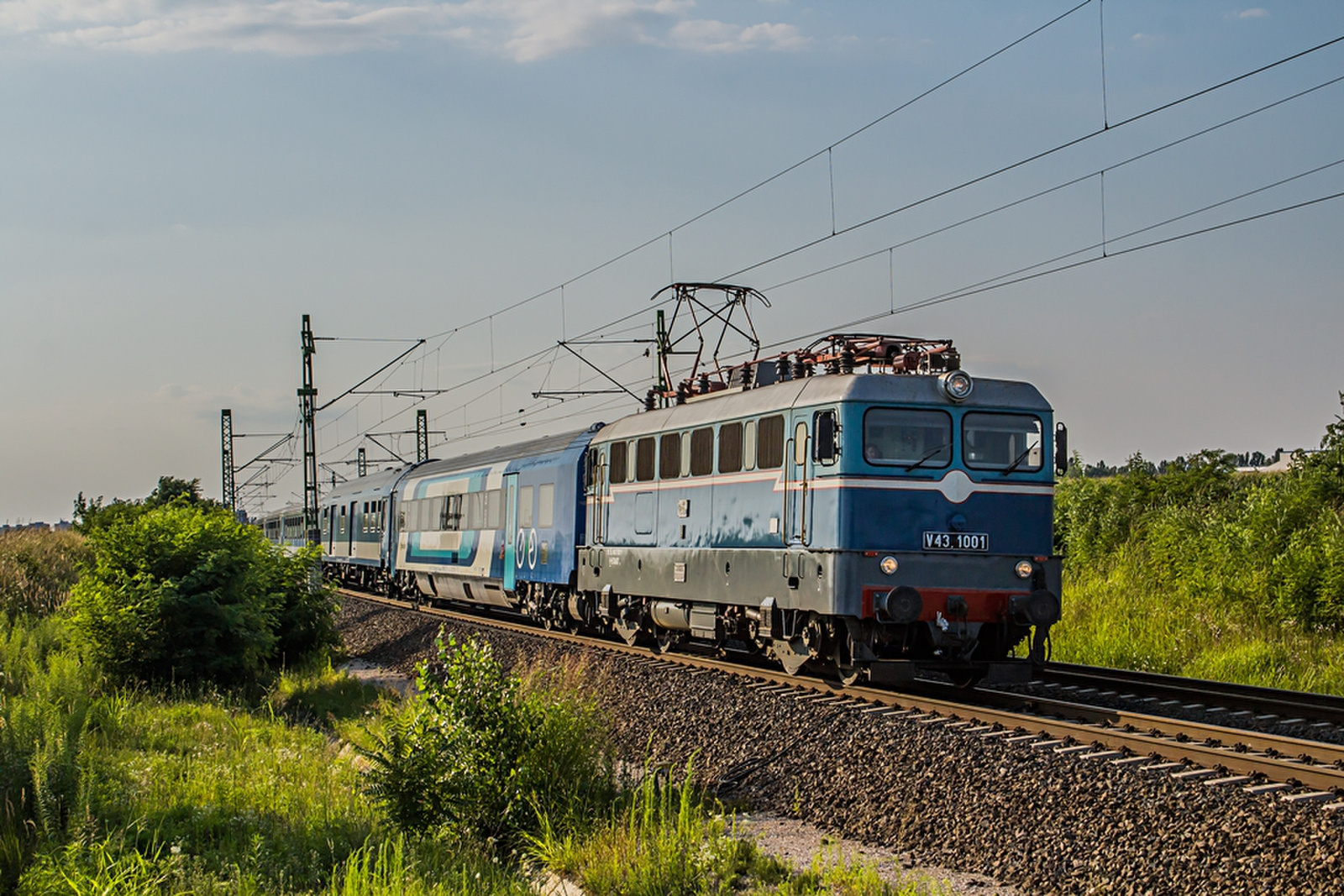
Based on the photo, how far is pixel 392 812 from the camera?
9195mm

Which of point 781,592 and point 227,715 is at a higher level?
point 781,592

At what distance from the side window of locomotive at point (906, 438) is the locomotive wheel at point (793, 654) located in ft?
7.68

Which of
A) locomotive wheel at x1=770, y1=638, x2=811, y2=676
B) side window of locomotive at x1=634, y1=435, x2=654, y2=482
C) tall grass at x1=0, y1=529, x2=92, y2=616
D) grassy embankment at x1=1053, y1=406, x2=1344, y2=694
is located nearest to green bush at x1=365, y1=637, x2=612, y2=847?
locomotive wheel at x1=770, y1=638, x2=811, y2=676

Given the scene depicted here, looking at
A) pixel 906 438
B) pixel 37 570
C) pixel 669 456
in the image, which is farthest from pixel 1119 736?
pixel 37 570

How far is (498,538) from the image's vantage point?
974 inches

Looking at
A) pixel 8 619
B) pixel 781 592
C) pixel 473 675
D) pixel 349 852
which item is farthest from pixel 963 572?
pixel 8 619

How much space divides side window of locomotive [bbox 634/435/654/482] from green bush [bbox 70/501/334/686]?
5.62 meters

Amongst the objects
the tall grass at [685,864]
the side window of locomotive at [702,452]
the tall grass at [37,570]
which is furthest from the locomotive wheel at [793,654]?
the tall grass at [37,570]

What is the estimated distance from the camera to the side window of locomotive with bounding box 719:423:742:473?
49.1 feet

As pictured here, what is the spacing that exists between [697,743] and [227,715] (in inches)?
254

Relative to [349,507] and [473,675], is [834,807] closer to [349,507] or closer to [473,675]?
[473,675]

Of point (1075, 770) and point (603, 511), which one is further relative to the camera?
point (603, 511)

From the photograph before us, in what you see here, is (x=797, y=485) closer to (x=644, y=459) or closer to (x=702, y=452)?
(x=702, y=452)

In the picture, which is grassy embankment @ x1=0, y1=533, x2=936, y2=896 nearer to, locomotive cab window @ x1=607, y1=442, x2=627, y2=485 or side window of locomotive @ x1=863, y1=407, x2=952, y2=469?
side window of locomotive @ x1=863, y1=407, x2=952, y2=469
